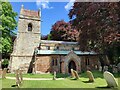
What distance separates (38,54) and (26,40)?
5.13 metres

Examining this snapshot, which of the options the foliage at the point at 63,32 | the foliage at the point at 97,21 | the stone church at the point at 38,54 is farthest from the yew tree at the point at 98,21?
the foliage at the point at 63,32

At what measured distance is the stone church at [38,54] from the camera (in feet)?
114

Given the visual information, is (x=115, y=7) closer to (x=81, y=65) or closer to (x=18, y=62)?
(x=81, y=65)

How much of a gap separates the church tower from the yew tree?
1388 centimetres

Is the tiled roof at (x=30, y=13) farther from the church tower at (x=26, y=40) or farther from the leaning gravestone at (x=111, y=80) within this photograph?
the leaning gravestone at (x=111, y=80)

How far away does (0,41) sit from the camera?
28688 millimetres

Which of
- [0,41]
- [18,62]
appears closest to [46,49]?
[18,62]

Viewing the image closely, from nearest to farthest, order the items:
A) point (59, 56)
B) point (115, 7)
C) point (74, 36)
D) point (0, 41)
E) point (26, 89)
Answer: point (26, 89) → point (115, 7) → point (0, 41) → point (59, 56) → point (74, 36)

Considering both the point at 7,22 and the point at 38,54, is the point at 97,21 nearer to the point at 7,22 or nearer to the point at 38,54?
the point at 38,54

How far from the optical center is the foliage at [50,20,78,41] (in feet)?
163

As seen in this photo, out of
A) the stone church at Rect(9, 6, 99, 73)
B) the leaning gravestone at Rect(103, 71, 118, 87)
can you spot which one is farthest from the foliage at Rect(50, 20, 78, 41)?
the leaning gravestone at Rect(103, 71, 118, 87)

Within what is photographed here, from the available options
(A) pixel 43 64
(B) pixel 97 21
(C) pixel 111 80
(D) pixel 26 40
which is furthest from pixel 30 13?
(C) pixel 111 80

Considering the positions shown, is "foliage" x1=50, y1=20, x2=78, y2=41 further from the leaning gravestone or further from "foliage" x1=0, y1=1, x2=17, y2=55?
the leaning gravestone

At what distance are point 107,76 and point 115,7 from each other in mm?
11876
